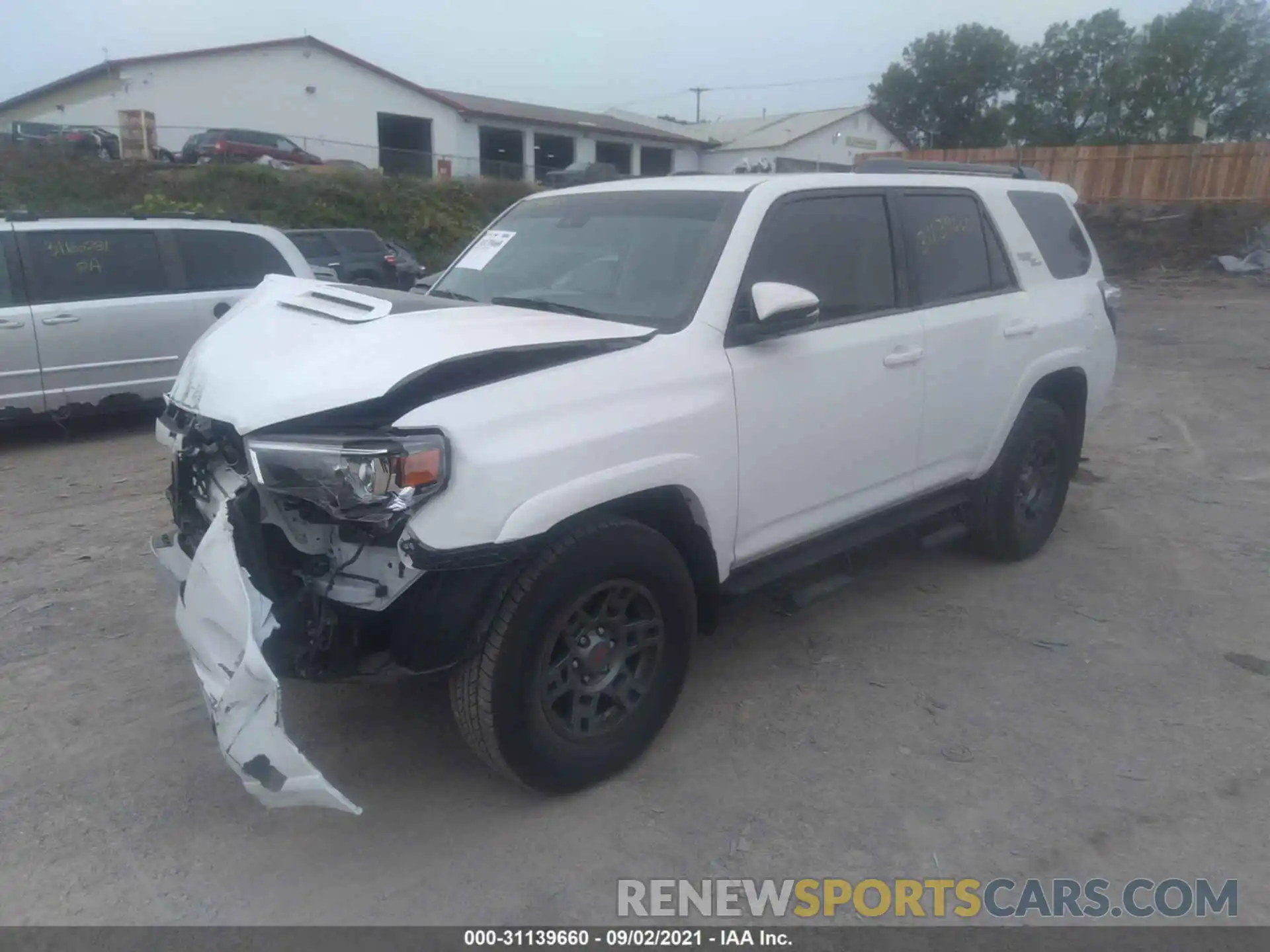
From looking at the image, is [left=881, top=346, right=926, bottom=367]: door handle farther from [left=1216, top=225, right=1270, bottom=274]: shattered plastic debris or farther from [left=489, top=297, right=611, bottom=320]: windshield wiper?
[left=1216, top=225, right=1270, bottom=274]: shattered plastic debris

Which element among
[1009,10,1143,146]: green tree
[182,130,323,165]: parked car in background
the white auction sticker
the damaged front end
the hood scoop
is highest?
[1009,10,1143,146]: green tree

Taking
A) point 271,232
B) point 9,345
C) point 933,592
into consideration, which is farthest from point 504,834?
point 271,232

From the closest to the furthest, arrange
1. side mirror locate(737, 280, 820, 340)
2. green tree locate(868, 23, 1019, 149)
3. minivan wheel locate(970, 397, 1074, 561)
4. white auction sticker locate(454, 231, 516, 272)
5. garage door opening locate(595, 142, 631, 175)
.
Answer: side mirror locate(737, 280, 820, 340) → white auction sticker locate(454, 231, 516, 272) → minivan wheel locate(970, 397, 1074, 561) → garage door opening locate(595, 142, 631, 175) → green tree locate(868, 23, 1019, 149)

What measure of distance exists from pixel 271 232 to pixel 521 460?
720 cm

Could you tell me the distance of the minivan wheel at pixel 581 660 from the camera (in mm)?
2918

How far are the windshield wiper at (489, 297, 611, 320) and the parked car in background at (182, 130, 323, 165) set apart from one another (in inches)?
989

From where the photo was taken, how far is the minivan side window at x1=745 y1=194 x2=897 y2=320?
381 centimetres

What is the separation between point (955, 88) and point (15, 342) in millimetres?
63688

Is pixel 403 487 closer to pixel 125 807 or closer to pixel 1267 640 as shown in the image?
pixel 125 807

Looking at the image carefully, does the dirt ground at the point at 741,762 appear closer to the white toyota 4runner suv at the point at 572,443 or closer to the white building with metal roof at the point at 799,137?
the white toyota 4runner suv at the point at 572,443

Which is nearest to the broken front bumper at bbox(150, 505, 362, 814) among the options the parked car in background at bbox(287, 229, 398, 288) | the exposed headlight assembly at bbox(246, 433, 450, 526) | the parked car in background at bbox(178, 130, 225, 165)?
the exposed headlight assembly at bbox(246, 433, 450, 526)

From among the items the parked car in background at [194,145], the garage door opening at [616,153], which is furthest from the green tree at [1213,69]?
the parked car in background at [194,145]

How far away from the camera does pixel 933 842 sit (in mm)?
3104
